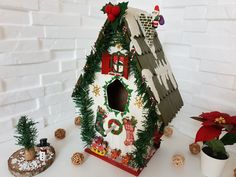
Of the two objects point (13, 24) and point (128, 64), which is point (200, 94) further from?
point (13, 24)

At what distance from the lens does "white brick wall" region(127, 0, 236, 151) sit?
0.74m

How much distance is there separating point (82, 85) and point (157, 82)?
24cm

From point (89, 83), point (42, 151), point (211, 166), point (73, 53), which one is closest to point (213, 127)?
point (211, 166)

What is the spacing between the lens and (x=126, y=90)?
624 millimetres

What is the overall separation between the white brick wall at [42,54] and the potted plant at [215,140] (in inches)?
25.0

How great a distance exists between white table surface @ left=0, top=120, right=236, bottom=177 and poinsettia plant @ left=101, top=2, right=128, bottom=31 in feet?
1.47

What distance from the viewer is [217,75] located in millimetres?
786

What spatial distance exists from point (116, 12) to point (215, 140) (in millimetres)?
479

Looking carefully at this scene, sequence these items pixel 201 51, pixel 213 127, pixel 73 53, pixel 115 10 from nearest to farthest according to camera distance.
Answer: pixel 115 10 < pixel 213 127 < pixel 201 51 < pixel 73 53

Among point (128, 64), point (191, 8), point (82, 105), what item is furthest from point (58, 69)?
point (191, 8)

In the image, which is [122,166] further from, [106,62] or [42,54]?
[42,54]

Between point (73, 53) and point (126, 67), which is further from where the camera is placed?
point (73, 53)

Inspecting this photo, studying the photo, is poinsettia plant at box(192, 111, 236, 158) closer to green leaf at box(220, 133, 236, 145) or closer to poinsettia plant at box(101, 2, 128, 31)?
green leaf at box(220, 133, 236, 145)

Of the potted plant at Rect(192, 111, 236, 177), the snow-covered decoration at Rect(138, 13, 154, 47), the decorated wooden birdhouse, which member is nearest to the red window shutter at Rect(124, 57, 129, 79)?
the decorated wooden birdhouse
